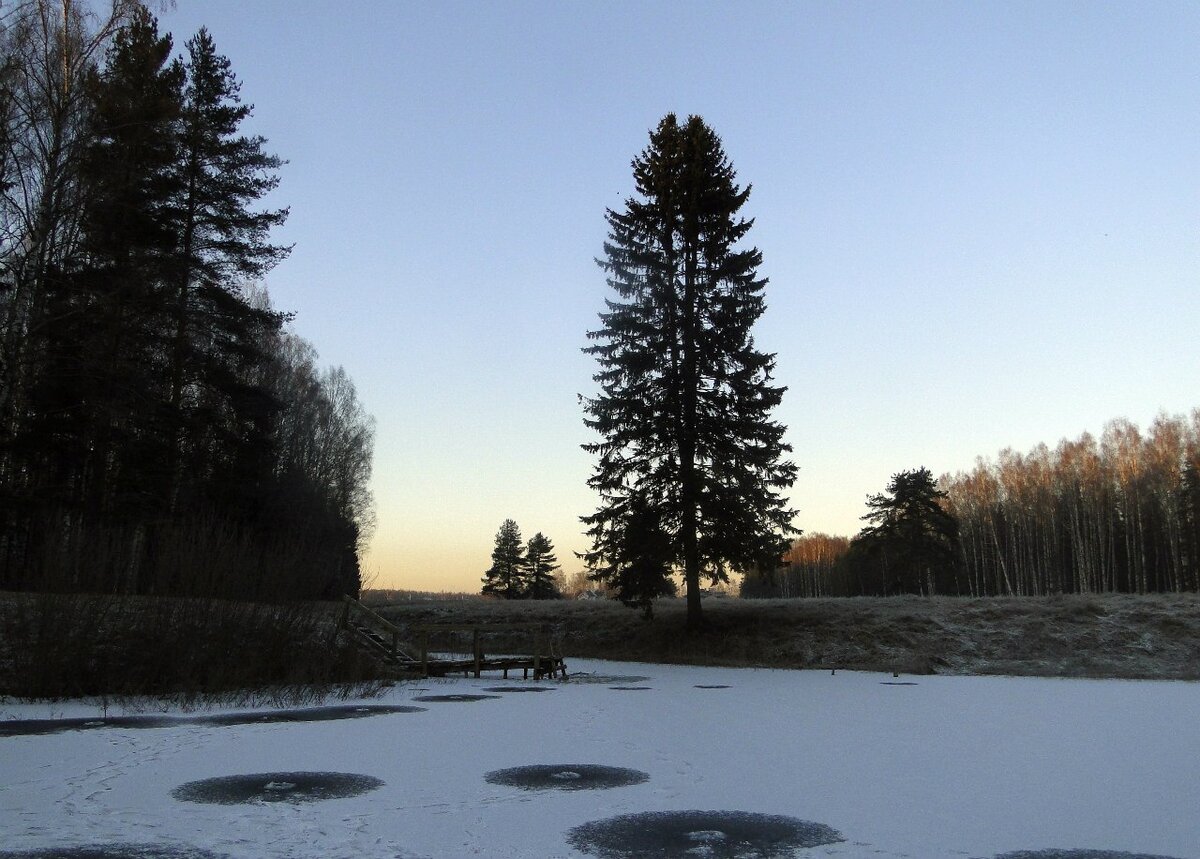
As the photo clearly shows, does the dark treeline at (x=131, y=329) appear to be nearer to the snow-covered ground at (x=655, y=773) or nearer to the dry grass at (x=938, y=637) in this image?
the snow-covered ground at (x=655, y=773)

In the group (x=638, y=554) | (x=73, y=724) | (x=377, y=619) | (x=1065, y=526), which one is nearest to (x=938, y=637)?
(x=638, y=554)

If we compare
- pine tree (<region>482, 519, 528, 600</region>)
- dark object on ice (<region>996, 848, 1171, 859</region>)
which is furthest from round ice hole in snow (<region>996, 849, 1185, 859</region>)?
pine tree (<region>482, 519, 528, 600</region>)

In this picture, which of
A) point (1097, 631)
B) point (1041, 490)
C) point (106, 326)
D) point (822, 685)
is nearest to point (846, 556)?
point (1041, 490)

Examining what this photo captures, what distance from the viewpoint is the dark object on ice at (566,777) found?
303 inches

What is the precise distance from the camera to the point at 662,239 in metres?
28.4

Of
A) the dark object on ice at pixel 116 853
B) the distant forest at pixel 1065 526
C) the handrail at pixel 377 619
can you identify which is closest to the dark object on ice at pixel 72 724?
the dark object on ice at pixel 116 853

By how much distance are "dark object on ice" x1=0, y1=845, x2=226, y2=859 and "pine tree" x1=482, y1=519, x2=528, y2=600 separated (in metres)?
67.5

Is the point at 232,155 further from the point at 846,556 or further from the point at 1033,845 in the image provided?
the point at 846,556

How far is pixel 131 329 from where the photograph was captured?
22.9 meters

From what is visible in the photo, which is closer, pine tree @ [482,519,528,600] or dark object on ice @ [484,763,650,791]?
dark object on ice @ [484,763,650,791]

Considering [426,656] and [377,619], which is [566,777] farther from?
[377,619]

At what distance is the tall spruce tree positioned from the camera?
26.2 meters

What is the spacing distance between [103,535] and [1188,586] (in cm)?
5747

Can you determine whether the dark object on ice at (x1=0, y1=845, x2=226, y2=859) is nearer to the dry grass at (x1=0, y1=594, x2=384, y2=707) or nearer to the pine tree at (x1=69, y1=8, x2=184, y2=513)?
the dry grass at (x1=0, y1=594, x2=384, y2=707)
